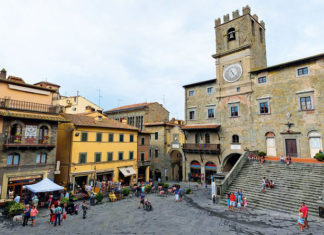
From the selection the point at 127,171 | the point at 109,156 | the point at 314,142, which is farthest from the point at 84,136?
the point at 314,142

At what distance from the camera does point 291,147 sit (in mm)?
24375

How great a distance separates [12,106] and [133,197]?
15.7 meters

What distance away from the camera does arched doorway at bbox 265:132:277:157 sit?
25655mm

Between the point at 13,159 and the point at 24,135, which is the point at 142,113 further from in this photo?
the point at 13,159

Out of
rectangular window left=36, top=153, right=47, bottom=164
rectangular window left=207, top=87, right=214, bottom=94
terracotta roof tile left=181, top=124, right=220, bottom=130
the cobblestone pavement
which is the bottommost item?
the cobblestone pavement

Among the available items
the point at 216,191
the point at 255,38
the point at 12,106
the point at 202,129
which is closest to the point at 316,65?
the point at 255,38

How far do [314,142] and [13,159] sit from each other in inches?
1268

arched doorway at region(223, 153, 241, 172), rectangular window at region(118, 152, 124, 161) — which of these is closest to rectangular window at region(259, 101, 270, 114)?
arched doorway at region(223, 153, 241, 172)

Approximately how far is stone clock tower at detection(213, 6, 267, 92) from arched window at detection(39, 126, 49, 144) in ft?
80.0

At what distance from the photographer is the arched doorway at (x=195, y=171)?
32188 mm

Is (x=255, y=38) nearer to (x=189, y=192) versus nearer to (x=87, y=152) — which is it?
(x=189, y=192)

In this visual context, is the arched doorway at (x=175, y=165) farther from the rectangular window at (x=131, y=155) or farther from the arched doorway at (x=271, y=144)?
the arched doorway at (x=271, y=144)

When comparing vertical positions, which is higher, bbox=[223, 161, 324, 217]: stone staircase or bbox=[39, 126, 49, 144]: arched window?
bbox=[39, 126, 49, 144]: arched window

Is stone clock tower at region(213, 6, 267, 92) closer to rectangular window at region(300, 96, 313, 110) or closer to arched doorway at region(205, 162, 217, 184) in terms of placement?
rectangular window at region(300, 96, 313, 110)
